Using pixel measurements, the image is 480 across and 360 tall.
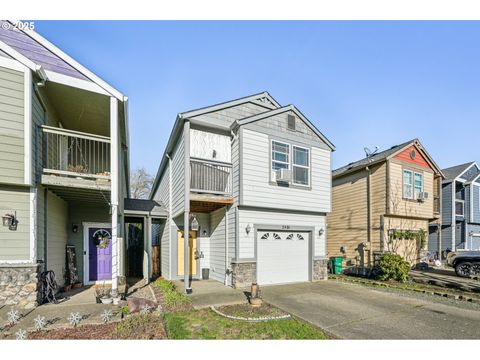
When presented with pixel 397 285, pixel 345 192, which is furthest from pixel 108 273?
pixel 345 192

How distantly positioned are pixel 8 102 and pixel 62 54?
7.66 ft

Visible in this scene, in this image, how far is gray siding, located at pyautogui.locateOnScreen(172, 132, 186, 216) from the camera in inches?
378

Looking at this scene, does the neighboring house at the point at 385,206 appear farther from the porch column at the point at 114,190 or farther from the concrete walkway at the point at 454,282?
the porch column at the point at 114,190

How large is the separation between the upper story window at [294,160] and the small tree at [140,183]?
1064 inches

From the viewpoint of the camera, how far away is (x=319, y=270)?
10.9 metres

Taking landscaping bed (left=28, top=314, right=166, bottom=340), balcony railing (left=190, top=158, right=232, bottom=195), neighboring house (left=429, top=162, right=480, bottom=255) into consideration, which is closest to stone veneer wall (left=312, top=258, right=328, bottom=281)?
balcony railing (left=190, top=158, right=232, bottom=195)

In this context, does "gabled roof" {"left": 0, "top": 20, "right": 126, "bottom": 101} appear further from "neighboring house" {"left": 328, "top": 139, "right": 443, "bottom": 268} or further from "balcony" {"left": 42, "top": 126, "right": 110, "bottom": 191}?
"neighboring house" {"left": 328, "top": 139, "right": 443, "bottom": 268}

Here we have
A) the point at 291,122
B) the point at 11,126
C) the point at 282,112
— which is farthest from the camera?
the point at 291,122

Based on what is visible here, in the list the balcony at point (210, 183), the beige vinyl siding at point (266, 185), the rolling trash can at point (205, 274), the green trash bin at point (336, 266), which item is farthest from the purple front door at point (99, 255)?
the green trash bin at point (336, 266)

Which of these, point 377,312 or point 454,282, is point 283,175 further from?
point 454,282

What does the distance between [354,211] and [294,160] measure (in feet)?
21.9

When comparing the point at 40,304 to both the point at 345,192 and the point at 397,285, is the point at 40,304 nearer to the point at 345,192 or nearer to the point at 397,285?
the point at 397,285

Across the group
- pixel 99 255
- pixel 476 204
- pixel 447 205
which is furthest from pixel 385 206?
pixel 476 204
